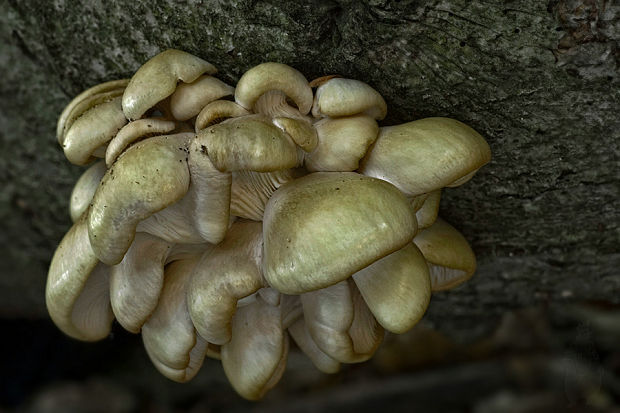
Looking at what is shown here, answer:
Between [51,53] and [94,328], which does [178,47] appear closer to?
[51,53]

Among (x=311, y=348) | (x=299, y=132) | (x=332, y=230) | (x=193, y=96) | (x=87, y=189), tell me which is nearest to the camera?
(x=332, y=230)

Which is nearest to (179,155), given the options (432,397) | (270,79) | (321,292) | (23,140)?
(270,79)

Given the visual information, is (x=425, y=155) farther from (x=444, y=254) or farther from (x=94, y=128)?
(x=94, y=128)

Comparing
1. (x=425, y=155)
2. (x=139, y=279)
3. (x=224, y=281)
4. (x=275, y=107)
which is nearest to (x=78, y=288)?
(x=139, y=279)

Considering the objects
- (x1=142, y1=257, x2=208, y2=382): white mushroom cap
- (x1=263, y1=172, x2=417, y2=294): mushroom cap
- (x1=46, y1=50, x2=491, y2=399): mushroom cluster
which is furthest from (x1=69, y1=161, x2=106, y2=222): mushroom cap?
(x1=263, y1=172, x2=417, y2=294): mushroom cap

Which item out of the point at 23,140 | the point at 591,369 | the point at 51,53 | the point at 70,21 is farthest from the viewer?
the point at 591,369

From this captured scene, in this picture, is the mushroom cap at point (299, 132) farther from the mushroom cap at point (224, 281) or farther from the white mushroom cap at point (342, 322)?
the white mushroom cap at point (342, 322)
